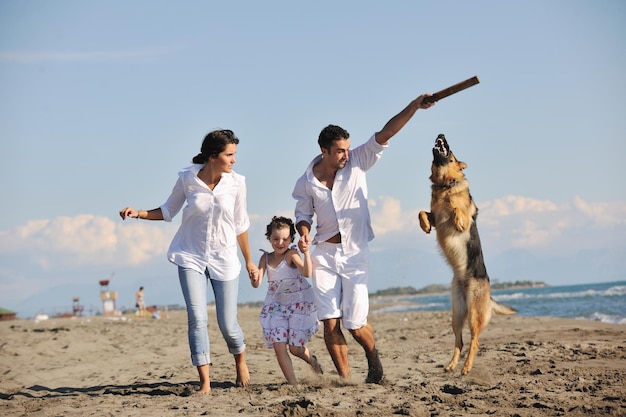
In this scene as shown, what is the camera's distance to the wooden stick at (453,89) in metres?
5.12

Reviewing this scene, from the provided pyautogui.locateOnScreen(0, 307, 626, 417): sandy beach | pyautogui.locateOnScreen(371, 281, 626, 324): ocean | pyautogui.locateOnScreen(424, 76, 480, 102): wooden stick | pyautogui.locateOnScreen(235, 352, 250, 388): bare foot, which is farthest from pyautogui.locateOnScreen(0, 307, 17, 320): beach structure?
pyautogui.locateOnScreen(424, 76, 480, 102): wooden stick

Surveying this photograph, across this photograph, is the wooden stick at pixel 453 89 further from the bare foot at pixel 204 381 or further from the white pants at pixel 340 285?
the bare foot at pixel 204 381

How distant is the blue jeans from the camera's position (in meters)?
5.73

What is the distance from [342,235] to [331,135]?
34.0 inches

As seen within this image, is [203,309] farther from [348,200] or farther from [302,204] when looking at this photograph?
[348,200]

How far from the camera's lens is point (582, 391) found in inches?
201

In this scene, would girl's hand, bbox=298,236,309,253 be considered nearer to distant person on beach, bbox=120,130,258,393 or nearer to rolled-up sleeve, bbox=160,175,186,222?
distant person on beach, bbox=120,130,258,393

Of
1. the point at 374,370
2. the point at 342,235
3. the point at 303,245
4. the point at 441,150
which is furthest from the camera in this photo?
the point at 441,150

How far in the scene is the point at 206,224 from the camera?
5801 millimetres

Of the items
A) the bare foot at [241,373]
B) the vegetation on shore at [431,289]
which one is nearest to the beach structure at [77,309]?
the bare foot at [241,373]

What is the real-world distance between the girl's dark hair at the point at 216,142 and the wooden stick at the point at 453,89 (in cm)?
170

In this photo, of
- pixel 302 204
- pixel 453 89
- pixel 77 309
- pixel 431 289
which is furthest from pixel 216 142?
pixel 431 289

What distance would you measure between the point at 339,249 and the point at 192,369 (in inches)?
123

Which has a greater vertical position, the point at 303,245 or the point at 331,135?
the point at 331,135
